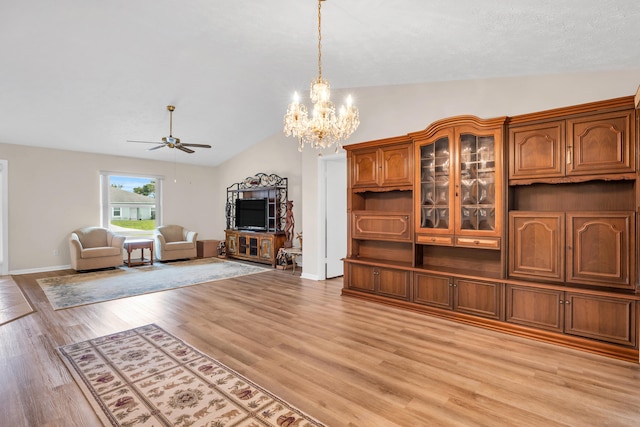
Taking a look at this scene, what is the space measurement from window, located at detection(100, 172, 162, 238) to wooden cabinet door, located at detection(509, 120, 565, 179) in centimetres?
816

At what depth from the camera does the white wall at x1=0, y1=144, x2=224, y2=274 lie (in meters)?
6.43

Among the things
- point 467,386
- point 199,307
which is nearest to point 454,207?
point 467,386

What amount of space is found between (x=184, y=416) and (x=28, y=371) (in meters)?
1.60

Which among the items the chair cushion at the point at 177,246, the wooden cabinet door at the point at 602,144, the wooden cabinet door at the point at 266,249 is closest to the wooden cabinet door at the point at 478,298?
the wooden cabinet door at the point at 602,144

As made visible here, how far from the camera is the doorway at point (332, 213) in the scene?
232 inches

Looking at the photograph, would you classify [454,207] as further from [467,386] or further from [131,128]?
[131,128]

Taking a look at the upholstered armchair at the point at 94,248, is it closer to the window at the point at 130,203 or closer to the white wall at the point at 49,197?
the white wall at the point at 49,197

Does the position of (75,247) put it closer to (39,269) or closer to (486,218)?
(39,269)

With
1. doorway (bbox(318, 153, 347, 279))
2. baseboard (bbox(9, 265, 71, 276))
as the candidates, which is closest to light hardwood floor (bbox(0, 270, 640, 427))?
doorway (bbox(318, 153, 347, 279))

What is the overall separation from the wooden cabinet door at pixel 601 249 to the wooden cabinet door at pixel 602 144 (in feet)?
1.44

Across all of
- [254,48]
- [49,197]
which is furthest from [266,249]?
[49,197]

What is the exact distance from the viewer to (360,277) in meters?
4.76

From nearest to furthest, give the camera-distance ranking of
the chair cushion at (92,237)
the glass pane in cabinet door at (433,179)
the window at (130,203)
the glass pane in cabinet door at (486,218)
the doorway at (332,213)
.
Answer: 1. the glass pane in cabinet door at (486,218)
2. the glass pane in cabinet door at (433,179)
3. the doorway at (332,213)
4. the chair cushion at (92,237)
5. the window at (130,203)

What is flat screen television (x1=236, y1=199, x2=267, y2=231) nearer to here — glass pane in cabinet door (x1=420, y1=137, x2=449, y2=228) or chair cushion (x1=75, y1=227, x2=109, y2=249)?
chair cushion (x1=75, y1=227, x2=109, y2=249)
